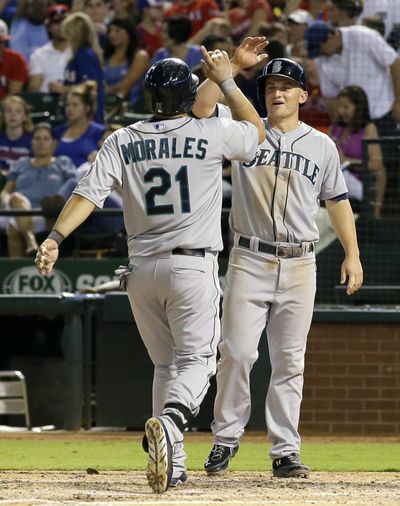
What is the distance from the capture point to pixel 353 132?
1083cm

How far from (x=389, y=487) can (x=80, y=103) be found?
660 centimetres

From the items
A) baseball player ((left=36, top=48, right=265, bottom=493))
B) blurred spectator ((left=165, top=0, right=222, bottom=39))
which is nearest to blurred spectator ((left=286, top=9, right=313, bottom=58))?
blurred spectator ((left=165, top=0, right=222, bottom=39))

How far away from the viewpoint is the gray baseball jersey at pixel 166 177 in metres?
5.49

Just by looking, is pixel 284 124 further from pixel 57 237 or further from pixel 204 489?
pixel 204 489

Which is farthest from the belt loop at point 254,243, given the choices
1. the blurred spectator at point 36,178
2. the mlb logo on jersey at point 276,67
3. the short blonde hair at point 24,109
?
the short blonde hair at point 24,109

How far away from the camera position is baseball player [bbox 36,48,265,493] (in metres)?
Answer: 5.45

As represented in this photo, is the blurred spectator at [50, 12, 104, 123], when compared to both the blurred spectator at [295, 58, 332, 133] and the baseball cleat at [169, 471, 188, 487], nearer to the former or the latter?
the blurred spectator at [295, 58, 332, 133]

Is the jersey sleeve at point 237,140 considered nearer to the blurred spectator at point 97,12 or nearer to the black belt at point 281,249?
the black belt at point 281,249

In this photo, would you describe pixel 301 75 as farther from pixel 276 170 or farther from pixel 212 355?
pixel 212 355

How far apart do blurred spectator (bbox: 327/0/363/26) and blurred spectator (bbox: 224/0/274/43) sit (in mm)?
1445

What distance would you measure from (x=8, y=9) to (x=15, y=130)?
12.2ft

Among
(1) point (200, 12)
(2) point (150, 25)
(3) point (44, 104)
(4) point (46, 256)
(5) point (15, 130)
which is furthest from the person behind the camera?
(2) point (150, 25)

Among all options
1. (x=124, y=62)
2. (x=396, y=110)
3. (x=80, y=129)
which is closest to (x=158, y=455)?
(x=396, y=110)

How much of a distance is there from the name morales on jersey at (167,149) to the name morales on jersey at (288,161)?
75 centimetres
